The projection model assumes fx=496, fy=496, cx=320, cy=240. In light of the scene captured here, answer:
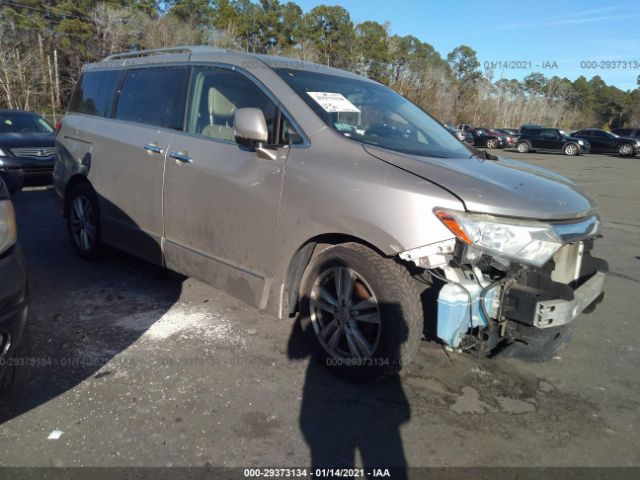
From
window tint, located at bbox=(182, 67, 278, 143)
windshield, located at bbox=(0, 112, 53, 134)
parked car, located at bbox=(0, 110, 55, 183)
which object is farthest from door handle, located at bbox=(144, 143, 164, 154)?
windshield, located at bbox=(0, 112, 53, 134)

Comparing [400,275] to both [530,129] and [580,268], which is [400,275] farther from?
[530,129]

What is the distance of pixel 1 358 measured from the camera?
2258mm

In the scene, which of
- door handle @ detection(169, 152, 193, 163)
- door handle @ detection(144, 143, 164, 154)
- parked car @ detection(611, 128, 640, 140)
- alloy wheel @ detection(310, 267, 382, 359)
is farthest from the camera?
parked car @ detection(611, 128, 640, 140)

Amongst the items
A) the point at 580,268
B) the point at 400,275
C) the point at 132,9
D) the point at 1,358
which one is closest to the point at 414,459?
the point at 400,275

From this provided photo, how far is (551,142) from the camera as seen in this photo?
31609mm

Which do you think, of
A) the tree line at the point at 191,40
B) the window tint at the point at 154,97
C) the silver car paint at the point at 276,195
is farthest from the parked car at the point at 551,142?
the window tint at the point at 154,97

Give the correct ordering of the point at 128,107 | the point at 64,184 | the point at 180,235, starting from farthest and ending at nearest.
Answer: the point at 64,184 < the point at 128,107 < the point at 180,235

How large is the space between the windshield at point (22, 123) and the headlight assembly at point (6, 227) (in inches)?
374

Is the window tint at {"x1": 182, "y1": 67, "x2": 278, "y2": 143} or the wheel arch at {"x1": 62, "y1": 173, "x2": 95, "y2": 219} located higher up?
the window tint at {"x1": 182, "y1": 67, "x2": 278, "y2": 143}

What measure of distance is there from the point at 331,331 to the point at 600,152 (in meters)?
34.9

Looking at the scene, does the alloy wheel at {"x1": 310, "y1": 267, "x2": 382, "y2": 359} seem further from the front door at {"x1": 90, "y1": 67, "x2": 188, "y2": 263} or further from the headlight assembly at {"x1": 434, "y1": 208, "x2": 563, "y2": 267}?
the front door at {"x1": 90, "y1": 67, "x2": 188, "y2": 263}

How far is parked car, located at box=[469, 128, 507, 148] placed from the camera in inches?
1382

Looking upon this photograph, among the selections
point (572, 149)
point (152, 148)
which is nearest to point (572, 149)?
point (572, 149)

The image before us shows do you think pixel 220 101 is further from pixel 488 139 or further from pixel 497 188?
pixel 488 139
